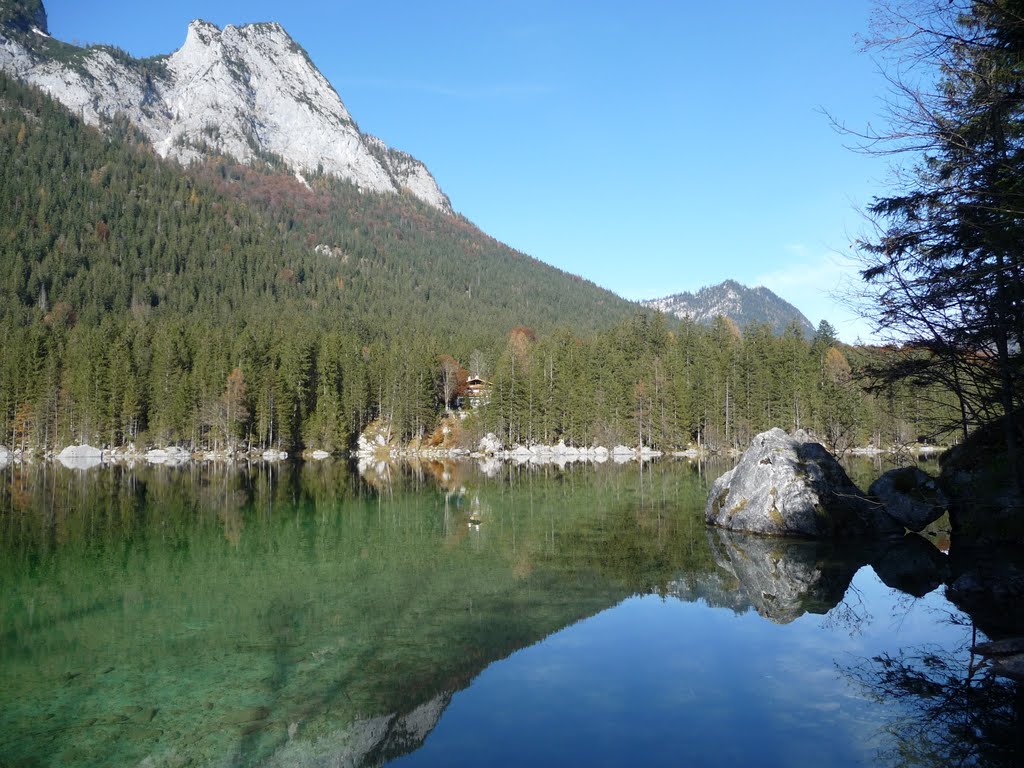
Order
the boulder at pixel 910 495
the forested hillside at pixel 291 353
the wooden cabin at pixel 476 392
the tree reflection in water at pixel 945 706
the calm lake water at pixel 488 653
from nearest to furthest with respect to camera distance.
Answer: the tree reflection in water at pixel 945 706, the calm lake water at pixel 488 653, the boulder at pixel 910 495, the forested hillside at pixel 291 353, the wooden cabin at pixel 476 392

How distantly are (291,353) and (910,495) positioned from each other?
75931mm

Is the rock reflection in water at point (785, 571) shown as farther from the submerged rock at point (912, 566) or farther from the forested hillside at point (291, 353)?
the forested hillside at point (291, 353)

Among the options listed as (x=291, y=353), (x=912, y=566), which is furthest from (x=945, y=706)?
(x=291, y=353)

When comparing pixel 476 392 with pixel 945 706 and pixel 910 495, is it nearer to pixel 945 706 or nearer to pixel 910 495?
pixel 910 495

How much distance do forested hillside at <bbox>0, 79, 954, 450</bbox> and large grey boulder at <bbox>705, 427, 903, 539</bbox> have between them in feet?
84.4

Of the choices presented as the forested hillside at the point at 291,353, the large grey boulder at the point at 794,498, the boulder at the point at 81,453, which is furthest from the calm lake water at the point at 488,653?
the boulder at the point at 81,453

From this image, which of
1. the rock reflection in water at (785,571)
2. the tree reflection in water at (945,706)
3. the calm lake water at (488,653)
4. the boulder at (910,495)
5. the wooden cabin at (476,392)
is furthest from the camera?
the wooden cabin at (476,392)

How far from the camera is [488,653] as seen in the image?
11.2 metres

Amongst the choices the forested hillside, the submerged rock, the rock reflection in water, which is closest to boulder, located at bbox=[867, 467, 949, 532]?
the submerged rock

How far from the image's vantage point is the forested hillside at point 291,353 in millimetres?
77812

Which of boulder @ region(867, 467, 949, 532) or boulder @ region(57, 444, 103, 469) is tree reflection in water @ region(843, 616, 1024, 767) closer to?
boulder @ region(867, 467, 949, 532)

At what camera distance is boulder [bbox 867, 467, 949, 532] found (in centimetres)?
2020

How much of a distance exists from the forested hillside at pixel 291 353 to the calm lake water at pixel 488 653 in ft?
116

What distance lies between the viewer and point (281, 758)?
7.70 meters
